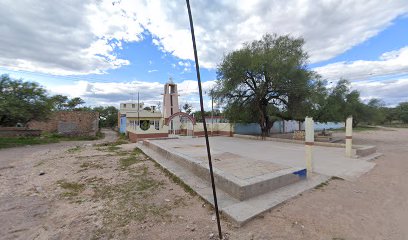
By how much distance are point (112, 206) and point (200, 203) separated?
64.1 inches

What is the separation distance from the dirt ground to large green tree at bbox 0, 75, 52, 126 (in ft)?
46.8

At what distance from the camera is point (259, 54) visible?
16.2 meters

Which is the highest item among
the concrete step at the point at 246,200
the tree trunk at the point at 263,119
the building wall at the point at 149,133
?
the tree trunk at the point at 263,119

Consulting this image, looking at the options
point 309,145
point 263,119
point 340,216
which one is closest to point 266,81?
point 263,119

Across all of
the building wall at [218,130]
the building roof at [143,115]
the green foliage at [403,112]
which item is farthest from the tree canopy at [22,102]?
the green foliage at [403,112]

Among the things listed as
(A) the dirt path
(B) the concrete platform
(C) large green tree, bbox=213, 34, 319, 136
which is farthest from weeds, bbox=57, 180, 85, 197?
(C) large green tree, bbox=213, 34, 319, 136

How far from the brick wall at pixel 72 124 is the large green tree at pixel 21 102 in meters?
7.90

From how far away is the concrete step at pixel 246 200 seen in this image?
3.62 meters

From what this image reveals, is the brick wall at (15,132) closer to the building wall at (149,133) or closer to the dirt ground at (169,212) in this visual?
the building wall at (149,133)

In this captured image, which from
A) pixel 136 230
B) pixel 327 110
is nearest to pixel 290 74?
pixel 327 110

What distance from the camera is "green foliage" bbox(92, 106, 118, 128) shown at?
197ft

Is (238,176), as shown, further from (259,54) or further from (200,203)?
(259,54)

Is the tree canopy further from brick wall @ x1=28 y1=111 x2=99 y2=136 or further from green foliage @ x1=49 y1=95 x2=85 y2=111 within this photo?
green foliage @ x1=49 y1=95 x2=85 y2=111

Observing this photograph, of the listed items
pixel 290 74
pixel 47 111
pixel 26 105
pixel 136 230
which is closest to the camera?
pixel 136 230
